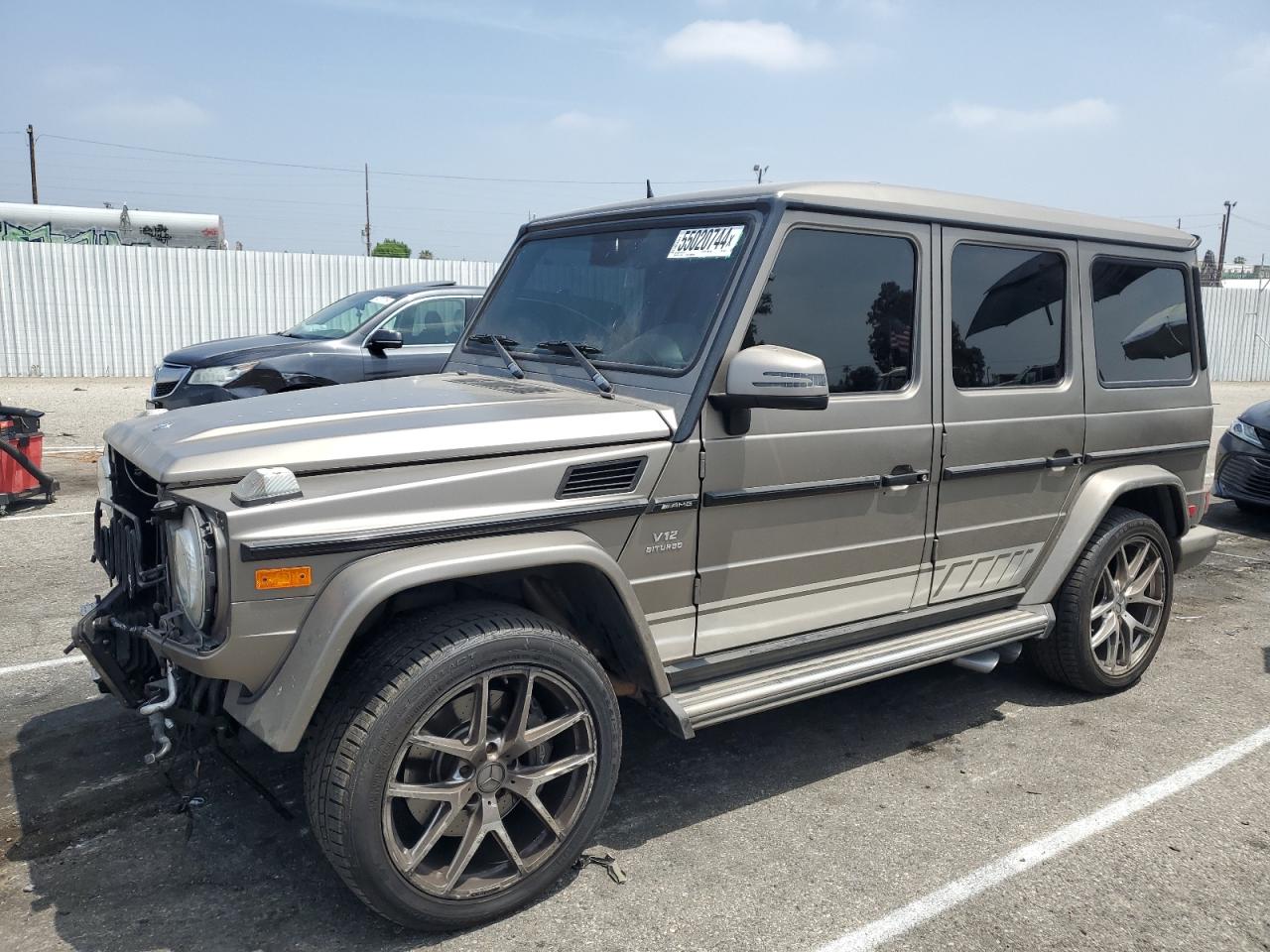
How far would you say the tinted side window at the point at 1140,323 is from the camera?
14.9 ft

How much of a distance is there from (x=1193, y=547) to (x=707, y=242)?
323 centimetres

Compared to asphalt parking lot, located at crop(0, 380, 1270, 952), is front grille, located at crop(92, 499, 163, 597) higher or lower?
higher

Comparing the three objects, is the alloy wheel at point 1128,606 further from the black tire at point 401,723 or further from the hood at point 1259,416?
the hood at point 1259,416

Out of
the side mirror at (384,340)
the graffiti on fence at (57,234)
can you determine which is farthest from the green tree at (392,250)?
the side mirror at (384,340)

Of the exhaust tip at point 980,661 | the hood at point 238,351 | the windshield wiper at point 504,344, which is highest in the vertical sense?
the hood at point 238,351

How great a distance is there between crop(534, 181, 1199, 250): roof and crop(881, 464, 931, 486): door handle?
3.10 feet

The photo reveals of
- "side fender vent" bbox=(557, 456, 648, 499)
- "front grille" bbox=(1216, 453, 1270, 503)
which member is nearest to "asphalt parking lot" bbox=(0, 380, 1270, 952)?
"side fender vent" bbox=(557, 456, 648, 499)

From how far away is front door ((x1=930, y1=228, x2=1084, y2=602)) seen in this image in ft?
13.0

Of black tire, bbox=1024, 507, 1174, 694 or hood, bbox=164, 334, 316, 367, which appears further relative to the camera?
hood, bbox=164, 334, 316, 367

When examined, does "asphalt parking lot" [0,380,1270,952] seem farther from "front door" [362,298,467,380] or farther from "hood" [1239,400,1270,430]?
"front door" [362,298,467,380]

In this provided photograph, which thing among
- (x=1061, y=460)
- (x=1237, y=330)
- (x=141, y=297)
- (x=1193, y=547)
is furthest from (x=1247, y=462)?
(x=1237, y=330)

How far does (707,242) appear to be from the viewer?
3533 mm

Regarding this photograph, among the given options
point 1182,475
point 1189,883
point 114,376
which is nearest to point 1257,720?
point 1182,475

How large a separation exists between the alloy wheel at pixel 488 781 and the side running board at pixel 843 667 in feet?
1.31
